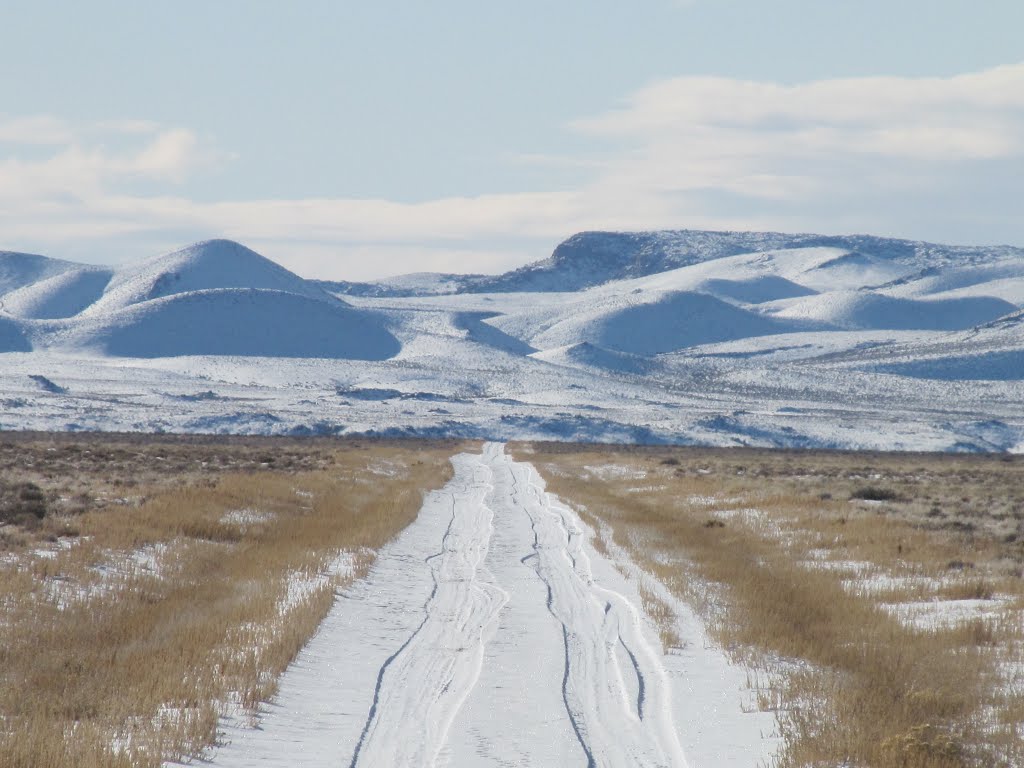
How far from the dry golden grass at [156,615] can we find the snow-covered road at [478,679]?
0.38 meters

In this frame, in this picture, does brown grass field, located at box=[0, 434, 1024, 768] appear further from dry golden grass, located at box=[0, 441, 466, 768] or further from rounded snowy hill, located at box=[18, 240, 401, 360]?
rounded snowy hill, located at box=[18, 240, 401, 360]

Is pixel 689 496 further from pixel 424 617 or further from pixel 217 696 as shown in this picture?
pixel 217 696

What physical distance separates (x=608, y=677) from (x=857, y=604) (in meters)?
3.96

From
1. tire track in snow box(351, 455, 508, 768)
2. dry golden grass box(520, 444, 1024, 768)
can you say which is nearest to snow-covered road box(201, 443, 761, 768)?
tire track in snow box(351, 455, 508, 768)

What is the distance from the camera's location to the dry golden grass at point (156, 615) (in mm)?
7484

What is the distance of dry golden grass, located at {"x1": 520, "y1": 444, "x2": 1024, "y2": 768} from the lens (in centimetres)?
770

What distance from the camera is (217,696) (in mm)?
8484

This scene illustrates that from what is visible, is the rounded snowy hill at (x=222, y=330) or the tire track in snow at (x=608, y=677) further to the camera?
the rounded snowy hill at (x=222, y=330)

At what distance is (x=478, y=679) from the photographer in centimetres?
942

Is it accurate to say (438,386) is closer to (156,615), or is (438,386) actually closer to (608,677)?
(156,615)

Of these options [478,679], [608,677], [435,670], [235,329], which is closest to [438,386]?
[235,329]

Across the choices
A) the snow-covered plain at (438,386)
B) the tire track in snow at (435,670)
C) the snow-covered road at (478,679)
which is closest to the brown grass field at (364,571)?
the snow-covered road at (478,679)

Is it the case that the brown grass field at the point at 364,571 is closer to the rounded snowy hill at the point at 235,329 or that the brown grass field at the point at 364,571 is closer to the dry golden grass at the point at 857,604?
the dry golden grass at the point at 857,604

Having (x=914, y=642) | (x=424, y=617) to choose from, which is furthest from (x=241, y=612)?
(x=914, y=642)
